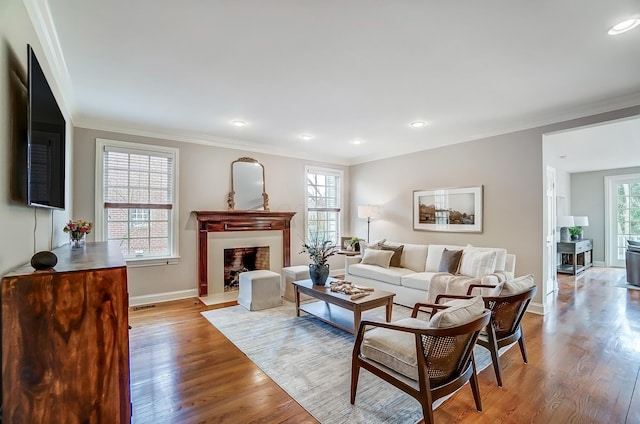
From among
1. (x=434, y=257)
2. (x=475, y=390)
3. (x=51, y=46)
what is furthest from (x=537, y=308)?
(x=51, y=46)

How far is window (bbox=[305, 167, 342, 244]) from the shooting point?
6398 millimetres

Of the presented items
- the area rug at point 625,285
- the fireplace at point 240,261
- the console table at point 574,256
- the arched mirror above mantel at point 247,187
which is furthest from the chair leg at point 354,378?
the console table at point 574,256

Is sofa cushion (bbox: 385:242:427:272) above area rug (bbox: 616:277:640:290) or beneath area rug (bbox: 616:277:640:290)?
above

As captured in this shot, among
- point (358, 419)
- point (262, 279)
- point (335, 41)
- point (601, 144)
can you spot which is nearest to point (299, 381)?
point (358, 419)

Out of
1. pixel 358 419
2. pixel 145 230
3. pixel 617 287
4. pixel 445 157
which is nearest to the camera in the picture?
pixel 358 419

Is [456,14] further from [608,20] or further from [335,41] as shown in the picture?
[608,20]

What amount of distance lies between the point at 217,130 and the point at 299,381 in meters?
3.76

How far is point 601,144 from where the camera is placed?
5.25 metres

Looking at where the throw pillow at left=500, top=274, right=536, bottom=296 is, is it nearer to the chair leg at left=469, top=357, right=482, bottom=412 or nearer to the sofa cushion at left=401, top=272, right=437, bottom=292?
the chair leg at left=469, top=357, right=482, bottom=412

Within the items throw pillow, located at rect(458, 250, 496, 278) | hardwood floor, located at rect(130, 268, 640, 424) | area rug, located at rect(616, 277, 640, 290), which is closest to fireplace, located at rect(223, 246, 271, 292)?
hardwood floor, located at rect(130, 268, 640, 424)

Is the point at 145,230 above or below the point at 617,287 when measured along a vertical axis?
above

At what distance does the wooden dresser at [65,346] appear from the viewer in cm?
115

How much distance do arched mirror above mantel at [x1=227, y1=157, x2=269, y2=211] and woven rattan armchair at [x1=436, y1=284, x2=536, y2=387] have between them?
4.12 metres

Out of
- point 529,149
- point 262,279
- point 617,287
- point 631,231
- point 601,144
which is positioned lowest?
point 617,287
